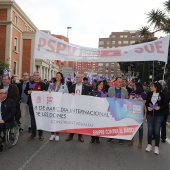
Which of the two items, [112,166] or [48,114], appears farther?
[48,114]

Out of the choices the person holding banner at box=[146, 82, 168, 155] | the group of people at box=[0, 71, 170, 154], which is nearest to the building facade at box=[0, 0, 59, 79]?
the group of people at box=[0, 71, 170, 154]

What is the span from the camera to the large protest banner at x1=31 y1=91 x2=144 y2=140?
257 inches

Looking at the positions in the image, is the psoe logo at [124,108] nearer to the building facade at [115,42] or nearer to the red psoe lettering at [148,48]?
the red psoe lettering at [148,48]

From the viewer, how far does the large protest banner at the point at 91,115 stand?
6535mm

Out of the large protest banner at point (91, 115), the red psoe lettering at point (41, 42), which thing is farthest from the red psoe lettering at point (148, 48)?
the red psoe lettering at point (41, 42)

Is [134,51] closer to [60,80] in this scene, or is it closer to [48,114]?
[60,80]

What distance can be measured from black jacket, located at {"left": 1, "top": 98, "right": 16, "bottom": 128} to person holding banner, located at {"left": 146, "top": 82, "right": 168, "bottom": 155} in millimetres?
3226

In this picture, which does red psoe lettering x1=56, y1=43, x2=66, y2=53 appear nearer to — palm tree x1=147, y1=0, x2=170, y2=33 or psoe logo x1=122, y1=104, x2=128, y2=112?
psoe logo x1=122, y1=104, x2=128, y2=112

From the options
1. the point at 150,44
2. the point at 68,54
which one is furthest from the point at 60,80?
the point at 150,44

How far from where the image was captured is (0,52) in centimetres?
3859

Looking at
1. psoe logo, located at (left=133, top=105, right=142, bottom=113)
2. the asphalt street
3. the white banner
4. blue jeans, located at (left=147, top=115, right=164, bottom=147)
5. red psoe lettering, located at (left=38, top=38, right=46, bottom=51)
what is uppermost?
red psoe lettering, located at (left=38, top=38, right=46, bottom=51)

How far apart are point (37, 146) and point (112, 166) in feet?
6.91

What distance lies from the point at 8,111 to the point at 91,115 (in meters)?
2.07

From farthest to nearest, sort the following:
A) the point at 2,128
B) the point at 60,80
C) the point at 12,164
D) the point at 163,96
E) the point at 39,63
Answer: the point at 39,63 < the point at 60,80 < the point at 163,96 < the point at 2,128 < the point at 12,164
